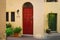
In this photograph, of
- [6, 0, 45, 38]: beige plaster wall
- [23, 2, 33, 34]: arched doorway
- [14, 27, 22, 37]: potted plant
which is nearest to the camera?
[14, 27, 22, 37]: potted plant

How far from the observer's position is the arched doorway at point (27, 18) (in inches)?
570

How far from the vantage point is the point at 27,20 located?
14.7 metres

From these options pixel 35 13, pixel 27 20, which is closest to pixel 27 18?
pixel 27 20

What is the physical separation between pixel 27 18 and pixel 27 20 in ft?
0.45

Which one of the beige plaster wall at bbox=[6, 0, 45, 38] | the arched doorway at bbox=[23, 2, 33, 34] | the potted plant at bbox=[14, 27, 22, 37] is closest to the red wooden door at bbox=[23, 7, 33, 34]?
the arched doorway at bbox=[23, 2, 33, 34]

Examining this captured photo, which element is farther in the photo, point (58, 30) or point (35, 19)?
point (58, 30)

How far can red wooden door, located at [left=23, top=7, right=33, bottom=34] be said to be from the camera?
14477 mm

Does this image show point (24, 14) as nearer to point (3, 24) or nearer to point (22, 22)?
point (22, 22)

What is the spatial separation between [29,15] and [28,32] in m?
1.15

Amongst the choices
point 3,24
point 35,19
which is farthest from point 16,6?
point 3,24

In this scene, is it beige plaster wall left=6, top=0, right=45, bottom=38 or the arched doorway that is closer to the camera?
beige plaster wall left=6, top=0, right=45, bottom=38

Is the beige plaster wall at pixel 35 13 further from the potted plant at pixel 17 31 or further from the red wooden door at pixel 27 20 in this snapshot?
the potted plant at pixel 17 31

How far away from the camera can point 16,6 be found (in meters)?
14.3

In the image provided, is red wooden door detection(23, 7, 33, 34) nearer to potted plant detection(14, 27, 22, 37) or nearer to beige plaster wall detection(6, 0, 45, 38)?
beige plaster wall detection(6, 0, 45, 38)
